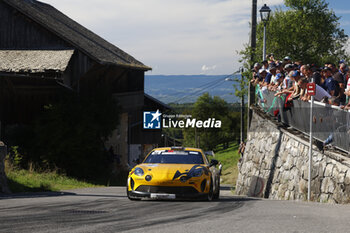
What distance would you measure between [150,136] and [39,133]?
25.0 m

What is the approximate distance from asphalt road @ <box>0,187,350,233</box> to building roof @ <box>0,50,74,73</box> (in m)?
17.1

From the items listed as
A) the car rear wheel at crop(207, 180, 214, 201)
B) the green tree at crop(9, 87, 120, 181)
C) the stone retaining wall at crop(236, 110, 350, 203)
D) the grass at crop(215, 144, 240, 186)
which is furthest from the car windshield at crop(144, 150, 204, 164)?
the grass at crop(215, 144, 240, 186)

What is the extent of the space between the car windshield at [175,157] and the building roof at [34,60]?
13.8 meters

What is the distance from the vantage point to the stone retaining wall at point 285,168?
12914mm

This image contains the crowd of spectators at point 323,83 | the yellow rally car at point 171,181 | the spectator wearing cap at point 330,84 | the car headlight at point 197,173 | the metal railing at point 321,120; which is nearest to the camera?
the yellow rally car at point 171,181

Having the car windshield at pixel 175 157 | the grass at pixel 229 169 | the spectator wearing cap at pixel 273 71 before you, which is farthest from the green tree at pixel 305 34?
the car windshield at pixel 175 157

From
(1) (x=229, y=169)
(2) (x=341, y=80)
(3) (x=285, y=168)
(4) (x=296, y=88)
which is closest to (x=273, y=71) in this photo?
(4) (x=296, y=88)

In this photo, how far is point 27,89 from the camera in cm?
2817

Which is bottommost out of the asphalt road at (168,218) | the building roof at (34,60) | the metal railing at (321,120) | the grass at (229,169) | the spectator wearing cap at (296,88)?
the grass at (229,169)

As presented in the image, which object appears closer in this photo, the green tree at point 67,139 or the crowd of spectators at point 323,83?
the crowd of spectators at point 323,83

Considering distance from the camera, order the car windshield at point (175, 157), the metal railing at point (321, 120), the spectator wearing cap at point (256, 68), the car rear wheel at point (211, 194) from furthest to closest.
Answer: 1. the spectator wearing cap at point (256, 68)
2. the car windshield at point (175, 157)
3. the metal railing at point (321, 120)
4. the car rear wheel at point (211, 194)

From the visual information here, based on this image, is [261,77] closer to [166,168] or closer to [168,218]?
[166,168]

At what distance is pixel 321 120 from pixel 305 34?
26.6m

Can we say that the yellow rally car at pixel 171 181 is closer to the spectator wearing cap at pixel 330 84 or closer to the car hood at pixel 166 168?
the car hood at pixel 166 168
